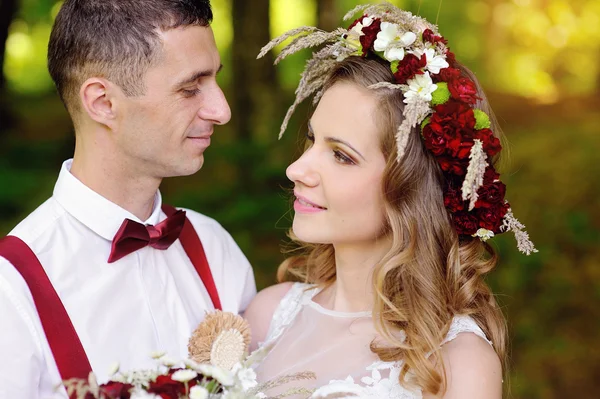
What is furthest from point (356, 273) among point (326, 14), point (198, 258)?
point (326, 14)

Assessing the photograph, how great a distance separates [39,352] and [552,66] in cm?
1201

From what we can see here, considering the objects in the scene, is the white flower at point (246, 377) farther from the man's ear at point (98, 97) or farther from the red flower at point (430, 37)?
the red flower at point (430, 37)

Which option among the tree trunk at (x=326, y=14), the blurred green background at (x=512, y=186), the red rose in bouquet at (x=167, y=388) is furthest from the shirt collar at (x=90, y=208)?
the tree trunk at (x=326, y=14)

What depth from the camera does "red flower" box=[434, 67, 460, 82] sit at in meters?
2.68

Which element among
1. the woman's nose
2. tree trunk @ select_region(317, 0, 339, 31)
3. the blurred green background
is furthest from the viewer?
tree trunk @ select_region(317, 0, 339, 31)

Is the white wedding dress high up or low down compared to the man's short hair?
down

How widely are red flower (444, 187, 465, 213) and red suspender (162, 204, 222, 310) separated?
1123mm

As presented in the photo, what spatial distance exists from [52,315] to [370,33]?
157cm

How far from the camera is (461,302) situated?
2.85 meters

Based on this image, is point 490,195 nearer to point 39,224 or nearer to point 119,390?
point 119,390

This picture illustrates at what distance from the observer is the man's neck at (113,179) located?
2.97 meters

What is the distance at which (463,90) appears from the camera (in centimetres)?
264

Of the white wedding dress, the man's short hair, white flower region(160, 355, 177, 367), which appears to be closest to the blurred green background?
the white wedding dress

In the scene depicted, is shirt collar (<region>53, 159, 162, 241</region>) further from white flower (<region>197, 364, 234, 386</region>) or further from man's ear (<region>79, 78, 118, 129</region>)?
white flower (<region>197, 364, 234, 386</region>)
